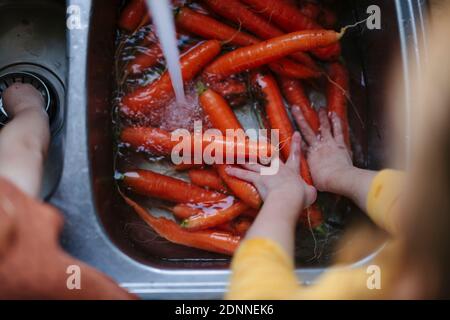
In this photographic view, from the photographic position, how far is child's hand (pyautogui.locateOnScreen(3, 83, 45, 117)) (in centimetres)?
111

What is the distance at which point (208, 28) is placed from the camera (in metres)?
1.23

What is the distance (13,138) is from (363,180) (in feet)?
2.66

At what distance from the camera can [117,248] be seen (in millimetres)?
993

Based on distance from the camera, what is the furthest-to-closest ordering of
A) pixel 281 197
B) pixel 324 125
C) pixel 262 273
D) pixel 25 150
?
pixel 324 125 < pixel 281 197 < pixel 25 150 < pixel 262 273

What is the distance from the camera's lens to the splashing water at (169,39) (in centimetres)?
106

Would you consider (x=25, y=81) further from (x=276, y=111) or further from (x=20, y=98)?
(x=276, y=111)

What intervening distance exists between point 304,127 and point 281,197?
0.95ft

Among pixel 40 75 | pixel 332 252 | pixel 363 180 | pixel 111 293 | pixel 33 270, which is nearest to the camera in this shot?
pixel 33 270

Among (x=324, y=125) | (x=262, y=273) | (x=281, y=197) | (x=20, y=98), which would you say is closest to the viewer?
(x=262, y=273)

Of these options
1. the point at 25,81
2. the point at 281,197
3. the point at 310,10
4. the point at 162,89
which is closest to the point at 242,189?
the point at 281,197

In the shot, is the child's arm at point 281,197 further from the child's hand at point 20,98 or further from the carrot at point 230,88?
the child's hand at point 20,98

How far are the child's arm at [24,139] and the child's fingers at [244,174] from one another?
47cm
